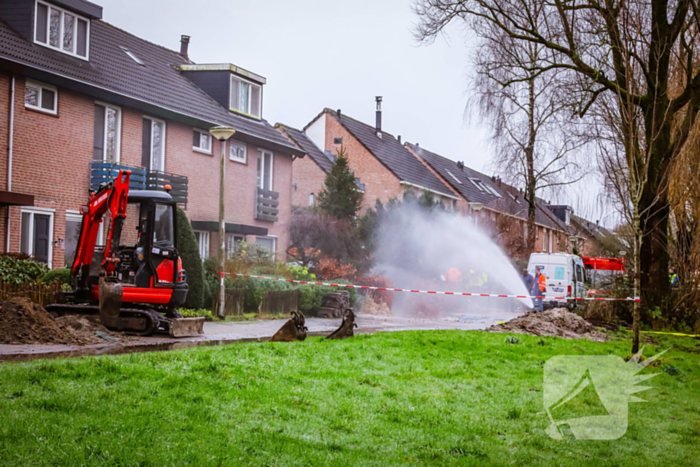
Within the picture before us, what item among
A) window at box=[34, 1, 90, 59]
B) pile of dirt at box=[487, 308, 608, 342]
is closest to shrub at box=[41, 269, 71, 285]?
window at box=[34, 1, 90, 59]

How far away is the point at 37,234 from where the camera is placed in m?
18.5

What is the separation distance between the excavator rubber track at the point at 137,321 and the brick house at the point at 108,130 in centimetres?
557

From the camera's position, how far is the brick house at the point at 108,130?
18125 millimetres

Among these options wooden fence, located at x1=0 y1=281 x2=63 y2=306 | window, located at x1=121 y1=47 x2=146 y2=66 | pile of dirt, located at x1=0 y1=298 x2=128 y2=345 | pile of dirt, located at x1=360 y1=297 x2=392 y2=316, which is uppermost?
window, located at x1=121 y1=47 x2=146 y2=66

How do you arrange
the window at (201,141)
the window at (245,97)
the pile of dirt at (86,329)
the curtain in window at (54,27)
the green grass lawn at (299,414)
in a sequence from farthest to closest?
1. the window at (245,97)
2. the window at (201,141)
3. the curtain in window at (54,27)
4. the pile of dirt at (86,329)
5. the green grass lawn at (299,414)

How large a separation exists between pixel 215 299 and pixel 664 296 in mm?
12422

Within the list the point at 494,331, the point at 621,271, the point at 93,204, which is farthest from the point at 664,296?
the point at 93,204

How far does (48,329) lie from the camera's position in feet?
35.4

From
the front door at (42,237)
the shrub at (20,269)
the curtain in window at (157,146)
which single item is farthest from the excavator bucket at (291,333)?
the curtain in window at (157,146)

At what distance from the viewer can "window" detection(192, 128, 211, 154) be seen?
985 inches

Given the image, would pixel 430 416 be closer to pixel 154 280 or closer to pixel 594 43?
pixel 154 280

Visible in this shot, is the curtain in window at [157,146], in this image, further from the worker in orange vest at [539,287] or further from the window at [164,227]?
the worker in orange vest at [539,287]

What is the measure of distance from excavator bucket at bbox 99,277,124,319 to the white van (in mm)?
18667

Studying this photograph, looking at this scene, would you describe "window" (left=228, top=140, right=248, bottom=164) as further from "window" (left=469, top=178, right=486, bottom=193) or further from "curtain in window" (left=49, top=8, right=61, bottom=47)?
"window" (left=469, top=178, right=486, bottom=193)
